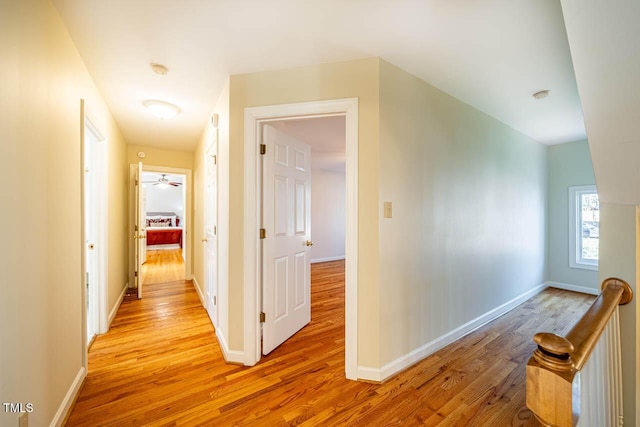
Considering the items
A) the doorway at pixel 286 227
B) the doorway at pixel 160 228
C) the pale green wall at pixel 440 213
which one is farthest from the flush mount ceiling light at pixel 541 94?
the doorway at pixel 160 228

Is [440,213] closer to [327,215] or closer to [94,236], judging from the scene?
[94,236]

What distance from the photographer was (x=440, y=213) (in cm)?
235

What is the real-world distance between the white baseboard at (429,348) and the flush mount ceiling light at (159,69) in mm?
2782

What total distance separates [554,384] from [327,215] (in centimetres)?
620

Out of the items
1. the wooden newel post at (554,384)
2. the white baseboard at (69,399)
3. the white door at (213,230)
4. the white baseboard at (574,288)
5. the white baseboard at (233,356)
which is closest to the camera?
the wooden newel post at (554,384)

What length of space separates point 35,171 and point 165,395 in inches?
62.1

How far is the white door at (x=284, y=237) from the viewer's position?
2.17 m

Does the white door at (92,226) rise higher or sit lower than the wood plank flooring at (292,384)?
higher

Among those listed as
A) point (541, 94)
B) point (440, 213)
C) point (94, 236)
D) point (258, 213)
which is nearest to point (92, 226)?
point (94, 236)

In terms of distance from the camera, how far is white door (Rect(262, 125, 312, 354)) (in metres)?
2.17

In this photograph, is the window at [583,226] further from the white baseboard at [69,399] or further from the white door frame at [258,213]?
the white baseboard at [69,399]

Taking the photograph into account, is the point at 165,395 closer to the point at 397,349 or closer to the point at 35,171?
the point at 35,171

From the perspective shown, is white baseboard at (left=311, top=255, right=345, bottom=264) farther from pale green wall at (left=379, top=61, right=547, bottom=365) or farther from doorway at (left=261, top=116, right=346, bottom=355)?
pale green wall at (left=379, top=61, right=547, bottom=365)

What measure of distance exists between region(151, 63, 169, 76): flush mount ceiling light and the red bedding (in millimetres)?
7908
